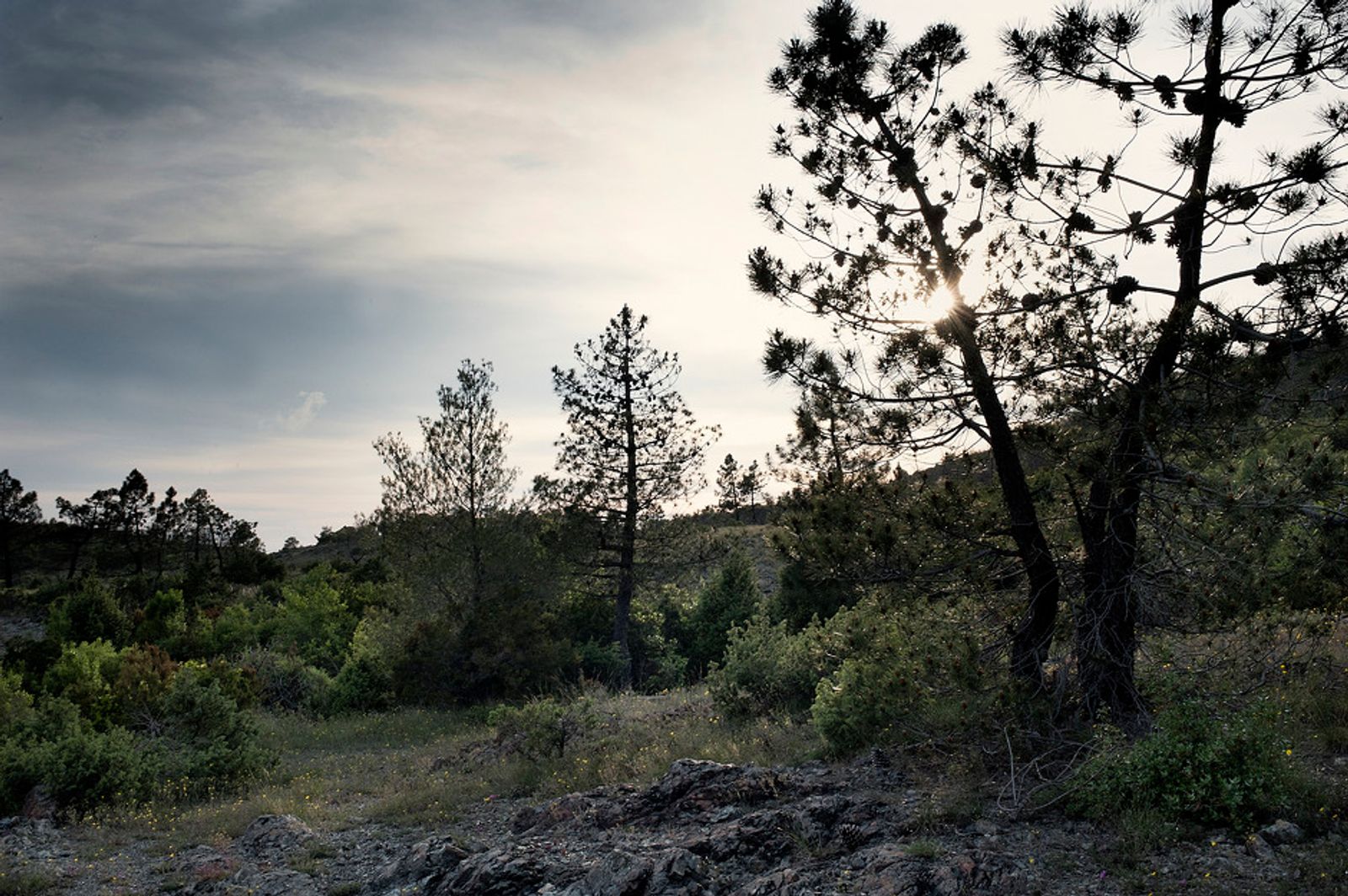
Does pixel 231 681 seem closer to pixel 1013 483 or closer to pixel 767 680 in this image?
pixel 767 680

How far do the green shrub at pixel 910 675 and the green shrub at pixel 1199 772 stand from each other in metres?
1.30

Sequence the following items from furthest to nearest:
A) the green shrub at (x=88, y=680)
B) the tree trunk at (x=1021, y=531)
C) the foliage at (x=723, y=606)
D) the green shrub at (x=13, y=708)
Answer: the foliage at (x=723, y=606) < the green shrub at (x=88, y=680) < the green shrub at (x=13, y=708) < the tree trunk at (x=1021, y=531)

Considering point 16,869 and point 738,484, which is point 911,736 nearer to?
point 16,869

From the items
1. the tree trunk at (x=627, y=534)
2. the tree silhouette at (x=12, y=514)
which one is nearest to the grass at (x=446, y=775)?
the tree trunk at (x=627, y=534)

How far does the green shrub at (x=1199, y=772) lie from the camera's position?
584 cm

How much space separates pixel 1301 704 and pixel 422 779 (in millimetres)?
10688

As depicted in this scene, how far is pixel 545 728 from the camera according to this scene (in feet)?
39.8

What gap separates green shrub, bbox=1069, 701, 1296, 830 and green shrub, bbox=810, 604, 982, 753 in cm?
130

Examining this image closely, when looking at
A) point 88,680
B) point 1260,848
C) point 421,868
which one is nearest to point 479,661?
point 88,680

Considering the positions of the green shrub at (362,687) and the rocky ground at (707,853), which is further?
the green shrub at (362,687)

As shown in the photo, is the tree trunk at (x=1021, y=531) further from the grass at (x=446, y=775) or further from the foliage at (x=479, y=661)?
the foliage at (x=479, y=661)

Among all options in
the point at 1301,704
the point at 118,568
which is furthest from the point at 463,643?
the point at 118,568

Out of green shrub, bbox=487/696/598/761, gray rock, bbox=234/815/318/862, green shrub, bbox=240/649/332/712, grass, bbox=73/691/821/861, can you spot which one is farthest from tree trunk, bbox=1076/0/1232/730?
green shrub, bbox=240/649/332/712

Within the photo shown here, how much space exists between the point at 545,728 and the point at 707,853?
5913mm
